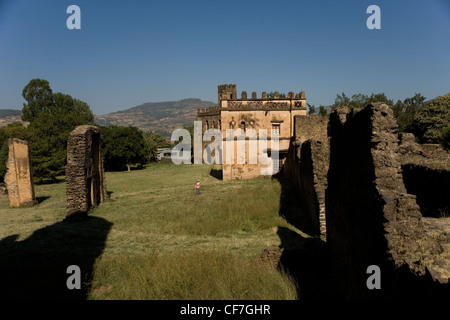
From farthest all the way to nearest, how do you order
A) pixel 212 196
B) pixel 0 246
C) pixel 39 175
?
1. pixel 39 175
2. pixel 212 196
3. pixel 0 246

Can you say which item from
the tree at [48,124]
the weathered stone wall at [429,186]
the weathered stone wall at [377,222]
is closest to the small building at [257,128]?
the weathered stone wall at [429,186]

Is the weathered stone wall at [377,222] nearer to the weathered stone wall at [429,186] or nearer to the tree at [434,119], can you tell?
the weathered stone wall at [429,186]

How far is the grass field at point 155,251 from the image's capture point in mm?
5832

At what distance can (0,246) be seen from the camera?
8570 mm

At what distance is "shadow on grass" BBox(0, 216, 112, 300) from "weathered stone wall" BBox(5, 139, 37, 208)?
8982mm

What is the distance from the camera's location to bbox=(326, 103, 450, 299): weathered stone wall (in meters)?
3.73

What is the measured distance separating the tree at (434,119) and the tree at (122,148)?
124 feet

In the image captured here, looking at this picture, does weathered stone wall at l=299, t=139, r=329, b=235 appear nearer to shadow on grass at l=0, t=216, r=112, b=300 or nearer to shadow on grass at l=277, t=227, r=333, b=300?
shadow on grass at l=277, t=227, r=333, b=300

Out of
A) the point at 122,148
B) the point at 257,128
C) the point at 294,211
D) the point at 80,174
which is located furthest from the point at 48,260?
the point at 122,148

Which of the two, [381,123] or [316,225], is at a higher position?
[381,123]
